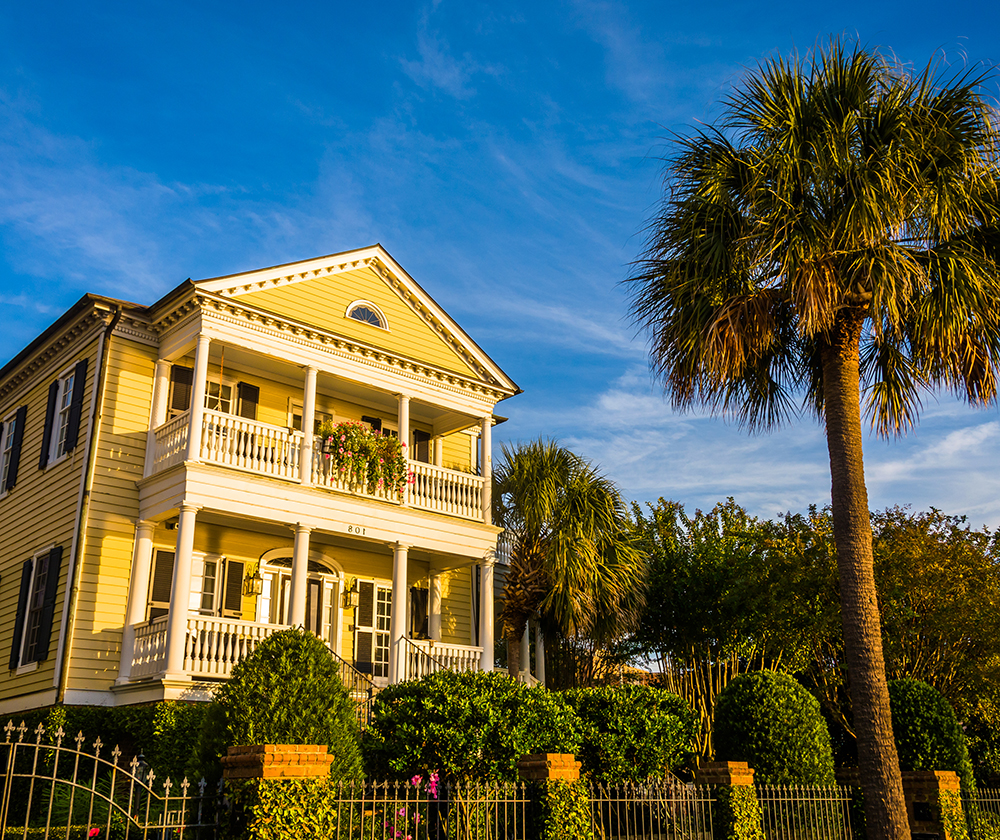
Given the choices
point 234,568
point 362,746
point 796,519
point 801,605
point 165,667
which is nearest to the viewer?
point 362,746

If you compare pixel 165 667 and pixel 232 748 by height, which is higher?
pixel 165 667

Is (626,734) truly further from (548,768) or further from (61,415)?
(61,415)

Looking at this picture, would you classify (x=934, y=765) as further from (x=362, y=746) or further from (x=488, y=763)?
(x=362, y=746)

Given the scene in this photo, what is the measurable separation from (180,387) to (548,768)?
11293 mm

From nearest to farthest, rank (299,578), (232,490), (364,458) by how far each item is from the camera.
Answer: (232,490), (299,578), (364,458)

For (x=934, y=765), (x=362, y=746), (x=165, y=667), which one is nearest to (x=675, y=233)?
(x=362, y=746)

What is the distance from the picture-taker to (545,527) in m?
18.9

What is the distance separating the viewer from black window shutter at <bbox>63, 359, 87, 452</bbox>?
16734mm

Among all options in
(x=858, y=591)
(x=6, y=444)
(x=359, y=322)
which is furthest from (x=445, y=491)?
(x=6, y=444)

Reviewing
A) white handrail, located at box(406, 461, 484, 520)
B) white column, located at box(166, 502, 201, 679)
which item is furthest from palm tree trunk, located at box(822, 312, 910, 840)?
white column, located at box(166, 502, 201, 679)

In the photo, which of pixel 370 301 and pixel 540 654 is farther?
pixel 540 654

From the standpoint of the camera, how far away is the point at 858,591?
1109 centimetres

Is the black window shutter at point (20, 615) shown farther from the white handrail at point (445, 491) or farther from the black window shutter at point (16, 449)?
the white handrail at point (445, 491)

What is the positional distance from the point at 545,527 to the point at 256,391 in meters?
6.49
